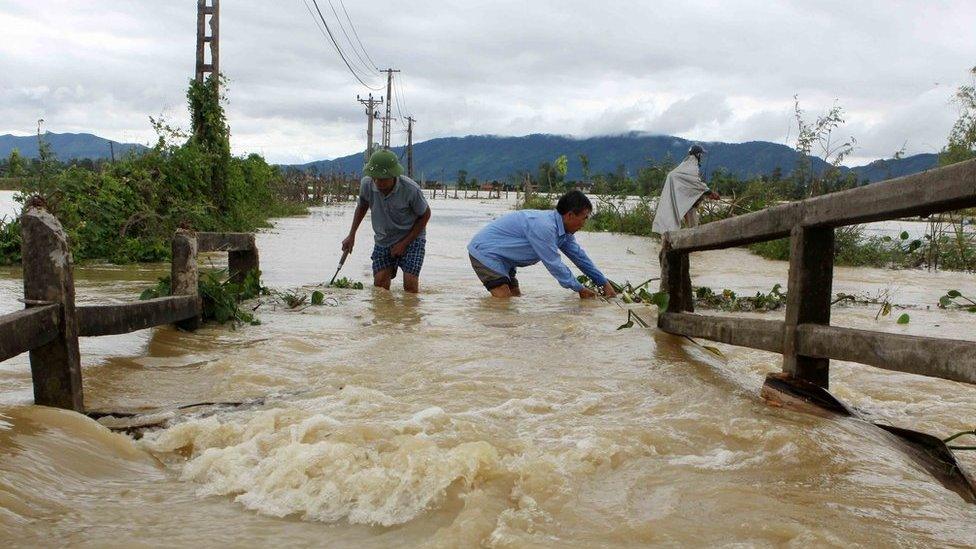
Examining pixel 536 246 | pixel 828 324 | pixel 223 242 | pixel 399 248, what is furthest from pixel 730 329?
pixel 399 248

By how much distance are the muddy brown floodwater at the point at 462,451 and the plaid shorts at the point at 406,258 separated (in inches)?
114

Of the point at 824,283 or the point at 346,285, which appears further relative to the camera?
the point at 346,285

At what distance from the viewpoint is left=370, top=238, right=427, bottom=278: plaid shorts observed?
8070mm

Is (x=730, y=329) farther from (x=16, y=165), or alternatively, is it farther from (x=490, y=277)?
(x=16, y=165)

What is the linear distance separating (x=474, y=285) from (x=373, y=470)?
6632 millimetres

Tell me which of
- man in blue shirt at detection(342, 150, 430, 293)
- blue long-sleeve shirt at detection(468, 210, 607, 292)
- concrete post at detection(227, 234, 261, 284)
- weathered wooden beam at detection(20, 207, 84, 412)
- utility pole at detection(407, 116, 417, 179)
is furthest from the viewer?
utility pole at detection(407, 116, 417, 179)

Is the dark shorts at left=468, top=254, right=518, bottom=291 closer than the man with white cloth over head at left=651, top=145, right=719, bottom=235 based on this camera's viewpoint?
Yes

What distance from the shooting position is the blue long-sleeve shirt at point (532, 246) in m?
6.93

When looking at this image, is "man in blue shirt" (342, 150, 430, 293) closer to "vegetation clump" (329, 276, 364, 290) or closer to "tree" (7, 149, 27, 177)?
"vegetation clump" (329, 276, 364, 290)

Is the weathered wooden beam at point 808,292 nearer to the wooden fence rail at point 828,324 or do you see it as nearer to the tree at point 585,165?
the wooden fence rail at point 828,324

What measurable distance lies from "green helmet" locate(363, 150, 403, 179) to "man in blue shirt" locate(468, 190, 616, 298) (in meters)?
1.06

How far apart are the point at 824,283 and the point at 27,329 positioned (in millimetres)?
3172

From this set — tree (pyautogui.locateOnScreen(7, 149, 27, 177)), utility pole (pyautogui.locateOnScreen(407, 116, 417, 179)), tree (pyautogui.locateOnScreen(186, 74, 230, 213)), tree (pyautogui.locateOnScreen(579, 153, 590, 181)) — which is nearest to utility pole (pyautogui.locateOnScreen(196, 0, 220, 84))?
tree (pyautogui.locateOnScreen(186, 74, 230, 213))

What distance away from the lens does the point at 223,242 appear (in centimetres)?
620
